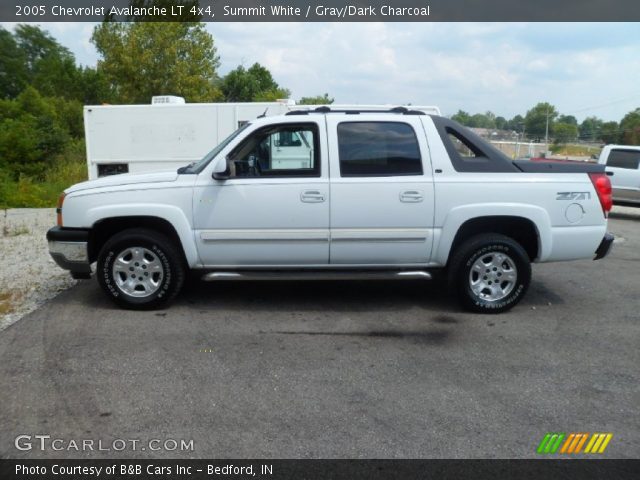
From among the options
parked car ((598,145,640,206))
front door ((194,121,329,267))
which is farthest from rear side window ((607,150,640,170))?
front door ((194,121,329,267))

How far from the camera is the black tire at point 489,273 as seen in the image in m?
5.51

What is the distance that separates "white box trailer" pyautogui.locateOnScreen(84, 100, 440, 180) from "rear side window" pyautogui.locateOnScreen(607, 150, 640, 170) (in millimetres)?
8715

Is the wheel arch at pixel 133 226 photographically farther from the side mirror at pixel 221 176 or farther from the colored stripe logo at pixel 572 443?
the colored stripe logo at pixel 572 443

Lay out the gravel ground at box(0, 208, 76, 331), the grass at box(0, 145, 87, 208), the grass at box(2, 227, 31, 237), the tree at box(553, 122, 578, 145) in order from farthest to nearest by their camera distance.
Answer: the tree at box(553, 122, 578, 145), the grass at box(0, 145, 87, 208), the grass at box(2, 227, 31, 237), the gravel ground at box(0, 208, 76, 331)

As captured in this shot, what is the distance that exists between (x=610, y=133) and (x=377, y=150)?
65908 mm

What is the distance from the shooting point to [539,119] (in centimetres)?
7869

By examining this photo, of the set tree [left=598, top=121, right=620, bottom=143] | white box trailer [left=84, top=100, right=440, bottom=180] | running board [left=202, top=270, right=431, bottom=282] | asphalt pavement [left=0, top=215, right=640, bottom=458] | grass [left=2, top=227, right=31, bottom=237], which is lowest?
asphalt pavement [left=0, top=215, right=640, bottom=458]

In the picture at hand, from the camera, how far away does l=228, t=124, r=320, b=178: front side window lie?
5441mm

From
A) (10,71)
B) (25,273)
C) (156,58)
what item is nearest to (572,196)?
(25,273)

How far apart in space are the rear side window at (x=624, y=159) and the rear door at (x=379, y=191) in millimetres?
11390

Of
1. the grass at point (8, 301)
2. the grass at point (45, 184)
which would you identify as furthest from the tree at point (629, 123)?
the grass at point (8, 301)

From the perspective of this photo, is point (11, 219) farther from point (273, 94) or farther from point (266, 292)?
point (273, 94)

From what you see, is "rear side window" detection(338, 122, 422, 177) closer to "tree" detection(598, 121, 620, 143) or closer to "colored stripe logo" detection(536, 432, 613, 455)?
"colored stripe logo" detection(536, 432, 613, 455)
